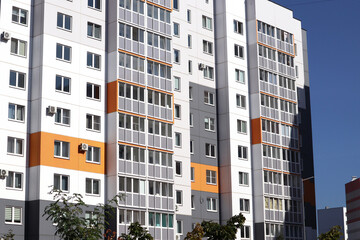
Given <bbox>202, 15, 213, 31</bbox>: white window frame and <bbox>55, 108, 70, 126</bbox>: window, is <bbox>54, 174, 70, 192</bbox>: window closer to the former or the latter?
<bbox>55, 108, 70, 126</bbox>: window

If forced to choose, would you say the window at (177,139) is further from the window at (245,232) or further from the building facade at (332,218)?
the building facade at (332,218)

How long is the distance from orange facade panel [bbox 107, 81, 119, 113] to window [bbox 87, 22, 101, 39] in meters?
4.02

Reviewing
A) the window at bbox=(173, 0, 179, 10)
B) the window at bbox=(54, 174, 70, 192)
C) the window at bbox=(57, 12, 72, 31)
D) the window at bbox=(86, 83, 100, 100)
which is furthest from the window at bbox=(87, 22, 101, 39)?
the window at bbox=(54, 174, 70, 192)

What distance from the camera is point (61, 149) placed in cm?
4900

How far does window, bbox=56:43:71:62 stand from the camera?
50.3 metres

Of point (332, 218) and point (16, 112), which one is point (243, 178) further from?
point (332, 218)

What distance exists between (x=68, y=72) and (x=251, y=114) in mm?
21913

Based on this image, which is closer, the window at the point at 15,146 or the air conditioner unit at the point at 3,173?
the air conditioner unit at the point at 3,173

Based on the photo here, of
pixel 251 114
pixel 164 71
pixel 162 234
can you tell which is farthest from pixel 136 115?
pixel 251 114

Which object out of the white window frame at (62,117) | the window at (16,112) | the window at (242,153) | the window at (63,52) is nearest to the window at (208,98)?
the window at (242,153)

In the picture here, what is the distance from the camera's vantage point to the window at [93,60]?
5258 centimetres

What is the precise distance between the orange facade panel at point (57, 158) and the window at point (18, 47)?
6.03 metres

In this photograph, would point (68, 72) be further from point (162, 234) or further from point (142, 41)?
point (162, 234)

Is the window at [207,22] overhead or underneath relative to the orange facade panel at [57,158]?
overhead
